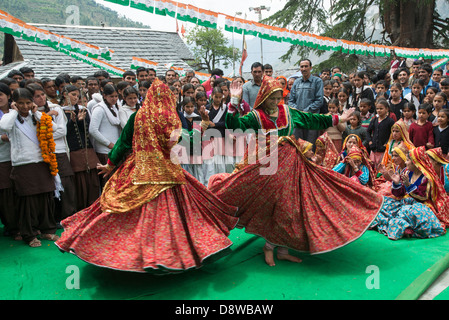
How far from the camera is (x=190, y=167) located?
6.58m

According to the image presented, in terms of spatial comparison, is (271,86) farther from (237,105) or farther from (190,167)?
(190,167)

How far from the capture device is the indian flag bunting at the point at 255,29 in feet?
23.9

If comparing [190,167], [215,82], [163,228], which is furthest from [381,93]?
[163,228]

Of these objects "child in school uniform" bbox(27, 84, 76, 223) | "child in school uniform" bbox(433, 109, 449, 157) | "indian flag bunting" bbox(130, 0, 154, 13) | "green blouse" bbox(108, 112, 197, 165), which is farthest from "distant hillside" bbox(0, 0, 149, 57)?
"green blouse" bbox(108, 112, 197, 165)

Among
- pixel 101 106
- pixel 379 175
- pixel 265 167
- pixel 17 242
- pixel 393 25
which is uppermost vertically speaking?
pixel 393 25

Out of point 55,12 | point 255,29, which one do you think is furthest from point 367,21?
point 55,12

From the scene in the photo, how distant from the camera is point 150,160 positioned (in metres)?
3.72

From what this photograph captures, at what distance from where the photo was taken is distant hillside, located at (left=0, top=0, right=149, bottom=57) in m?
65.1

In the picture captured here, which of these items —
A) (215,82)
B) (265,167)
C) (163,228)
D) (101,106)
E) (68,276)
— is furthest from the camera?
(215,82)

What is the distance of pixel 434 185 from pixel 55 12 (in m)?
76.1

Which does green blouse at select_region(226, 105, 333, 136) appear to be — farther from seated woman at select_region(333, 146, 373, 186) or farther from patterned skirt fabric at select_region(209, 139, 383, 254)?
seated woman at select_region(333, 146, 373, 186)

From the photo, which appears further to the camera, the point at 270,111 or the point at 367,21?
the point at 367,21

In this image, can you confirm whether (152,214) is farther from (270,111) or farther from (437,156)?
(437,156)

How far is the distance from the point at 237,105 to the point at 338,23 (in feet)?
46.0
